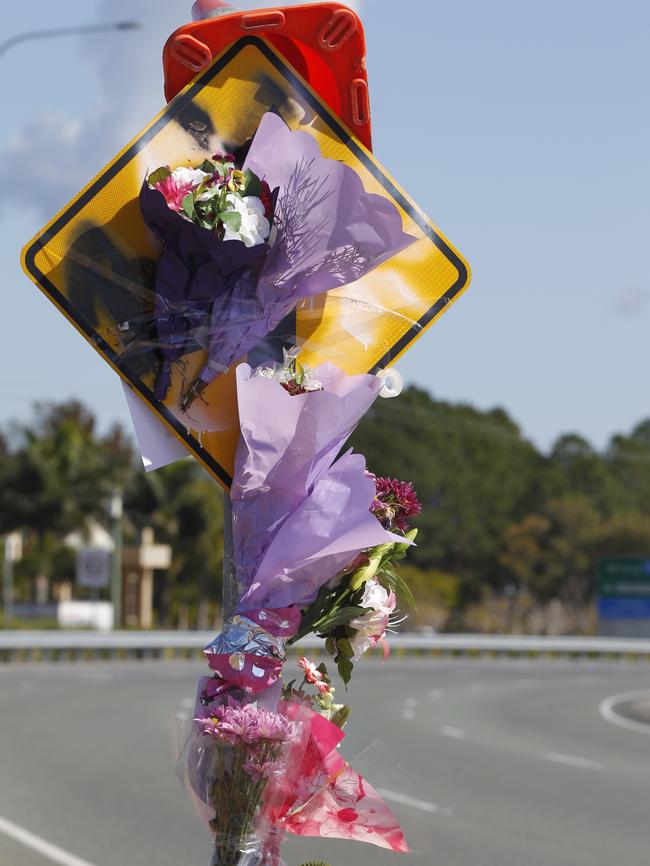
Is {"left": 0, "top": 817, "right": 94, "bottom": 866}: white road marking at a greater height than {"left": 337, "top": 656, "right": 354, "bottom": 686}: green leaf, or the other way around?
{"left": 337, "top": 656, "right": 354, "bottom": 686}: green leaf

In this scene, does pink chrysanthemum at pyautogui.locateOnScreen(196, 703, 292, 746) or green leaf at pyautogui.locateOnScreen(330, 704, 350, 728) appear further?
green leaf at pyautogui.locateOnScreen(330, 704, 350, 728)

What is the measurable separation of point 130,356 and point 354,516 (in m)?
0.71

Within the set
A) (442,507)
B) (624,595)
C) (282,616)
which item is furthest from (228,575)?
(442,507)

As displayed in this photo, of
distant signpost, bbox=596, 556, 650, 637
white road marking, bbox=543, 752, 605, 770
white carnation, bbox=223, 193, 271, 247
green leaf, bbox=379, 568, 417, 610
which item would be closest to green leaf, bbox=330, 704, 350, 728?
green leaf, bbox=379, 568, 417, 610

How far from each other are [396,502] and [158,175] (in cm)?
105

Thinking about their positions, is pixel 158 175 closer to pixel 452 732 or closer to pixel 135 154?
pixel 135 154

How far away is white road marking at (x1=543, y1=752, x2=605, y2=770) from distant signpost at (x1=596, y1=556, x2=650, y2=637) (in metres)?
35.0

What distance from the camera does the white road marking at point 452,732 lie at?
18.7 metres

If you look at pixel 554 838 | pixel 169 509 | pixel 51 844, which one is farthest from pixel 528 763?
pixel 169 509

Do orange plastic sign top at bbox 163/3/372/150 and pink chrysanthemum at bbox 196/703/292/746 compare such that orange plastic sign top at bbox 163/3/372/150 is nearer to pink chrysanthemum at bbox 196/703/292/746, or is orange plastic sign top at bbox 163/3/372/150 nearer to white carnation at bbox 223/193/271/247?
white carnation at bbox 223/193/271/247

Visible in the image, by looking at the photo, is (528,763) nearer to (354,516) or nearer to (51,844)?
(51,844)

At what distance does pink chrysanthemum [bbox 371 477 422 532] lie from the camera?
402 cm

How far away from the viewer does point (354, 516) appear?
12.3ft

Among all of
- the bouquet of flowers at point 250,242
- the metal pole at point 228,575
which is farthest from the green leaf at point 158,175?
the metal pole at point 228,575
